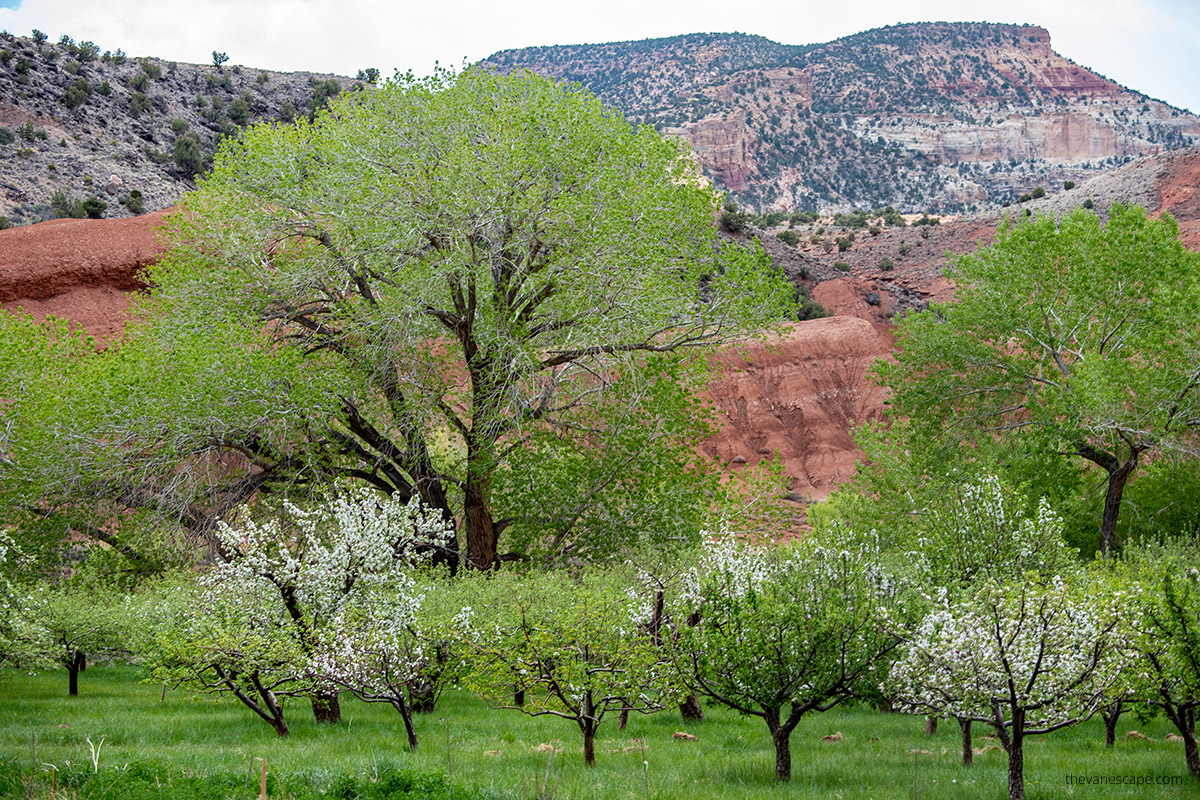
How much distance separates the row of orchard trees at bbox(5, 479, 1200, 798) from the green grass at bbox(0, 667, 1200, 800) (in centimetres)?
81

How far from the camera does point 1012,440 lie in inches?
976

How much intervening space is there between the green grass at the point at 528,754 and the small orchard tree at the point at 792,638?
120 centimetres

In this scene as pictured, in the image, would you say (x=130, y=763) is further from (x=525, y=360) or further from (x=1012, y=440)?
(x=1012, y=440)

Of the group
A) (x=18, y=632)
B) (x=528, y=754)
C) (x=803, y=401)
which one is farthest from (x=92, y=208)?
(x=528, y=754)

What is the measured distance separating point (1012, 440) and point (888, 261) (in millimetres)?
57320

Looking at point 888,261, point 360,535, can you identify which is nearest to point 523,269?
point 360,535

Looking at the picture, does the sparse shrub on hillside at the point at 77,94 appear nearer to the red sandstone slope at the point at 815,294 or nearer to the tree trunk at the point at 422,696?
the red sandstone slope at the point at 815,294

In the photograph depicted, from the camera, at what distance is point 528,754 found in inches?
546

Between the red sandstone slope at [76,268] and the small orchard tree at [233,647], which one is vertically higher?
the red sandstone slope at [76,268]

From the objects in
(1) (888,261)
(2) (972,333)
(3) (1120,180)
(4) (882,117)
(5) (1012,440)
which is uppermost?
(4) (882,117)

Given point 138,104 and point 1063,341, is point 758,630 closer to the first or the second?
point 1063,341

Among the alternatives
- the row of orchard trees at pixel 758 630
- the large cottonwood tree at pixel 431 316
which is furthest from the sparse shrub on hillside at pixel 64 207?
the row of orchard trees at pixel 758 630

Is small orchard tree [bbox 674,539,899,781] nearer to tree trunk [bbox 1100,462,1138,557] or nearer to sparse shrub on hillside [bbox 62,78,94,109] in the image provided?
tree trunk [bbox 1100,462,1138,557]

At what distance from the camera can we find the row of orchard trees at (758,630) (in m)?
10.9
